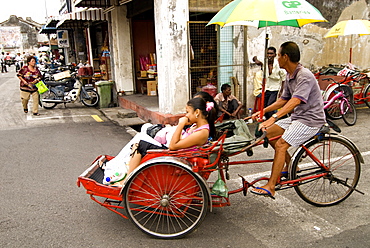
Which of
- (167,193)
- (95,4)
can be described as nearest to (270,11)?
(167,193)

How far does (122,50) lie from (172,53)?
4.00 meters

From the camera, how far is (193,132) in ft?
10.6

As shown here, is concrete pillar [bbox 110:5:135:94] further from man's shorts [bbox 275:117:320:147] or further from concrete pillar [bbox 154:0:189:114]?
man's shorts [bbox 275:117:320:147]

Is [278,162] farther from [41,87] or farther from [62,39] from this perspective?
[62,39]

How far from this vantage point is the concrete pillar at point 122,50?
399 inches

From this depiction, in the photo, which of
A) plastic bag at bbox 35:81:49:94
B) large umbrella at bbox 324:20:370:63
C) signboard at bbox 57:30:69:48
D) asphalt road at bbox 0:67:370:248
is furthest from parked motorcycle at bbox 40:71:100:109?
signboard at bbox 57:30:69:48

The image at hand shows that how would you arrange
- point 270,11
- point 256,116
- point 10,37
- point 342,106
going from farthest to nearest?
point 10,37
point 342,106
point 256,116
point 270,11

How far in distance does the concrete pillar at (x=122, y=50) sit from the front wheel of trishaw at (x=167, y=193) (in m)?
7.92

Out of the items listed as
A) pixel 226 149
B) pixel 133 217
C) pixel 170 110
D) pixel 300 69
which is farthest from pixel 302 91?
pixel 170 110

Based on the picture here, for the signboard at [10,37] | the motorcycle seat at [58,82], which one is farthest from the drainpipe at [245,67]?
the signboard at [10,37]

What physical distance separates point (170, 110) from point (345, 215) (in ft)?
14.8

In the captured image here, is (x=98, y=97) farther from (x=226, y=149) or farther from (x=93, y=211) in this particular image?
(x=226, y=149)

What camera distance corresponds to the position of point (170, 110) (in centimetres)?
720

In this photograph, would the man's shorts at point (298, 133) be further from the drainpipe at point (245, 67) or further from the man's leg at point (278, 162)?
the drainpipe at point (245, 67)
